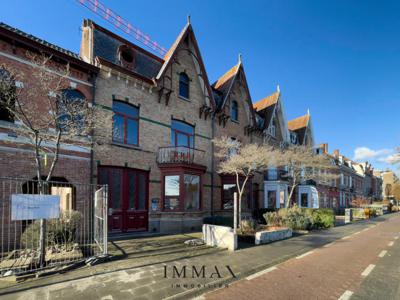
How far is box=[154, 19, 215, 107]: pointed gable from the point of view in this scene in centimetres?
1518

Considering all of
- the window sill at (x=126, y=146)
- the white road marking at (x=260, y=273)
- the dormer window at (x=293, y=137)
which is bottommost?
the white road marking at (x=260, y=273)

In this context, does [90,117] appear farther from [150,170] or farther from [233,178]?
[233,178]

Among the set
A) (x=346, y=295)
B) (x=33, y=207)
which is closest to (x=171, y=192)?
(x=33, y=207)

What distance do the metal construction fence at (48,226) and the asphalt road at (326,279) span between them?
4.35 m

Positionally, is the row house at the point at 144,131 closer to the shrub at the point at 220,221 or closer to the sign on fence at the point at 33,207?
the shrub at the point at 220,221

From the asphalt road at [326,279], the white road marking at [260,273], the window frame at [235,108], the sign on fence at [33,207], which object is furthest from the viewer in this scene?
the window frame at [235,108]

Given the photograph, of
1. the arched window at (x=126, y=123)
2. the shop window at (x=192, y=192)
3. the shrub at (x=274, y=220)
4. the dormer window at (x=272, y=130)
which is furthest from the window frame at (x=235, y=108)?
the arched window at (x=126, y=123)

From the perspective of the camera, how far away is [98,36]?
12.8 metres

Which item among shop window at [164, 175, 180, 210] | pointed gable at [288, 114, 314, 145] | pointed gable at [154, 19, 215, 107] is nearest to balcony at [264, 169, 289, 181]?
pointed gable at [288, 114, 314, 145]

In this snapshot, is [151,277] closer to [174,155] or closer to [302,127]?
[174,155]

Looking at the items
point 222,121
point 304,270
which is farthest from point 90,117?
point 222,121

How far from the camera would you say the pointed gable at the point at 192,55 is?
15.2m

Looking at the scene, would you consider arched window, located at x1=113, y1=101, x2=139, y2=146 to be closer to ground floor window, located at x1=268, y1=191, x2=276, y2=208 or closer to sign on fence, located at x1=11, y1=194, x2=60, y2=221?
sign on fence, located at x1=11, y1=194, x2=60, y2=221

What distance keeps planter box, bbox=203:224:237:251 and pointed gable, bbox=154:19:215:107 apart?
9417 millimetres
